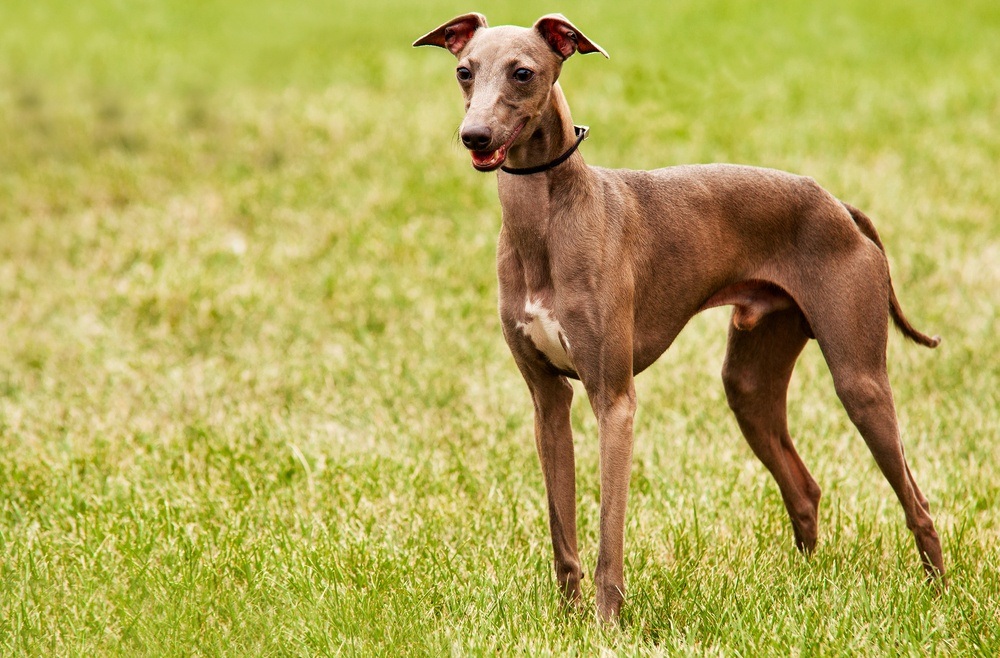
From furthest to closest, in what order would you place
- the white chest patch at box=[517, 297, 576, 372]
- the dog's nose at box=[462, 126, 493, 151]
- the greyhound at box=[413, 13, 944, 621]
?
the white chest patch at box=[517, 297, 576, 372] < the greyhound at box=[413, 13, 944, 621] < the dog's nose at box=[462, 126, 493, 151]

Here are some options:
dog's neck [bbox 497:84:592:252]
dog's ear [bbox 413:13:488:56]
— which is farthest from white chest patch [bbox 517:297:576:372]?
dog's ear [bbox 413:13:488:56]

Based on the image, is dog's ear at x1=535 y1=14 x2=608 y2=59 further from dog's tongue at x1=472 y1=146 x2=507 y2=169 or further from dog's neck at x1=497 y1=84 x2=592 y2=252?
dog's tongue at x1=472 y1=146 x2=507 y2=169

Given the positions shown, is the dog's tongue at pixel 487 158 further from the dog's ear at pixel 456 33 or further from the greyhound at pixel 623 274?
the dog's ear at pixel 456 33

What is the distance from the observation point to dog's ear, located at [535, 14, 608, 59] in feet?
11.2

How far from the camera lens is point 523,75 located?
Result: 3.32 metres

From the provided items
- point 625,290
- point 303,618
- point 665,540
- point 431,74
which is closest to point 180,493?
point 303,618

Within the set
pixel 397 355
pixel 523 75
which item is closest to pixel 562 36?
pixel 523 75

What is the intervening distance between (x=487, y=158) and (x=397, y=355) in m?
3.84

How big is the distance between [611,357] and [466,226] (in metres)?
5.26

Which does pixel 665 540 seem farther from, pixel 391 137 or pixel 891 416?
pixel 391 137

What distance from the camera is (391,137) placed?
10344 millimetres

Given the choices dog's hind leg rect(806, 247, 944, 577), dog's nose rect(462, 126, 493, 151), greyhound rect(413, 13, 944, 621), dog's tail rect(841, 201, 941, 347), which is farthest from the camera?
dog's tail rect(841, 201, 941, 347)

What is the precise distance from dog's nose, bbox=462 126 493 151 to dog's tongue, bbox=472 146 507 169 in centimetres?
2

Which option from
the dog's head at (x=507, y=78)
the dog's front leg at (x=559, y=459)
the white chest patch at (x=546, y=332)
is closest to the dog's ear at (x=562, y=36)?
the dog's head at (x=507, y=78)
